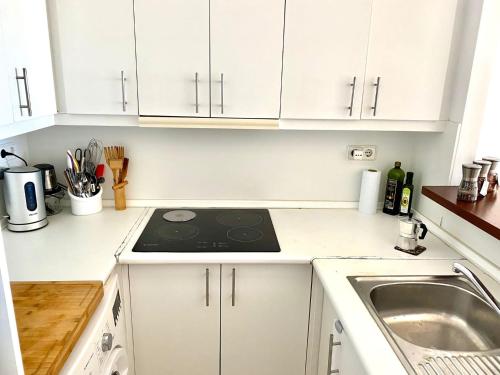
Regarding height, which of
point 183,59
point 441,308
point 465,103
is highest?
point 183,59

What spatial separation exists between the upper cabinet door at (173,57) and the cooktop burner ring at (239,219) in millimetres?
548

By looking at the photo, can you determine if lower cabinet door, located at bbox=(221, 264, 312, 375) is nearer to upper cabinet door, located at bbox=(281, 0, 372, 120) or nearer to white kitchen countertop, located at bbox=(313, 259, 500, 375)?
white kitchen countertop, located at bbox=(313, 259, 500, 375)

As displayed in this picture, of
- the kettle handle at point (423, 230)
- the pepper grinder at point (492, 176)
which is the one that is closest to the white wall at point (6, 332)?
the kettle handle at point (423, 230)

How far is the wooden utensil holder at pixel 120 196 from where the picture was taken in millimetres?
1991

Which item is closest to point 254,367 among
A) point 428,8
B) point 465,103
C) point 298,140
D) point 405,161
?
point 298,140

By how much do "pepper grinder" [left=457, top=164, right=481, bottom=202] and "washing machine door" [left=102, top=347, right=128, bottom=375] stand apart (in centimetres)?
148

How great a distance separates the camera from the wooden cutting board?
0.98 m

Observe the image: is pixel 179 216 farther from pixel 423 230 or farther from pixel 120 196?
pixel 423 230

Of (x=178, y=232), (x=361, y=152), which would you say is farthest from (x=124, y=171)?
(x=361, y=152)

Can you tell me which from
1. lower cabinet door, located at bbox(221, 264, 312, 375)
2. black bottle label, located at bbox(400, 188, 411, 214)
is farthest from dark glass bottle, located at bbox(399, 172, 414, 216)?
lower cabinet door, located at bbox(221, 264, 312, 375)

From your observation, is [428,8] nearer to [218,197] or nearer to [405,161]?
[405,161]

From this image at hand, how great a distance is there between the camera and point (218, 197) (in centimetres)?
214

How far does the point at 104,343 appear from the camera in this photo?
1.28 metres

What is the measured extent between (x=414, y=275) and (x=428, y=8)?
1.14m
